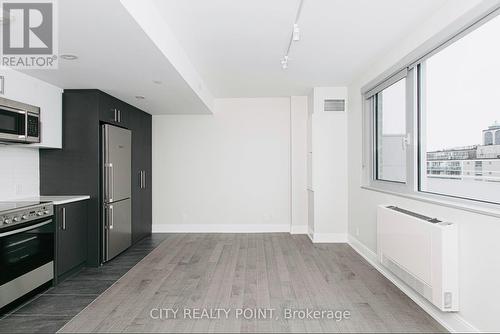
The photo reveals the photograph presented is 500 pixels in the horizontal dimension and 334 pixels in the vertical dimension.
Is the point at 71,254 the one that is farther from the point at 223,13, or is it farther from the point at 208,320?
the point at 223,13

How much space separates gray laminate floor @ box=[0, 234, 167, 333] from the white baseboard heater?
3.04 meters

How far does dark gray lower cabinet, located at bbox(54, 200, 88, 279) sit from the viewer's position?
338cm

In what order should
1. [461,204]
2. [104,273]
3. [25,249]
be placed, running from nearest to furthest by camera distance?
[461,204], [25,249], [104,273]

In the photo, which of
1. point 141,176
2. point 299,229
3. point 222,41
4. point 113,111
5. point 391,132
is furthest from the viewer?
point 299,229

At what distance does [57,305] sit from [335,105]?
463 centimetres

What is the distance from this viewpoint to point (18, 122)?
3125 millimetres

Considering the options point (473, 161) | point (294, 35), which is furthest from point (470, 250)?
point (294, 35)

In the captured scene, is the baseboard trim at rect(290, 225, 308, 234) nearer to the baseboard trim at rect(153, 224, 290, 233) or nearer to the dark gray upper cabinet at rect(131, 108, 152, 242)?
the baseboard trim at rect(153, 224, 290, 233)

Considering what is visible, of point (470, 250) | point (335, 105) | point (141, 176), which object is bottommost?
point (470, 250)

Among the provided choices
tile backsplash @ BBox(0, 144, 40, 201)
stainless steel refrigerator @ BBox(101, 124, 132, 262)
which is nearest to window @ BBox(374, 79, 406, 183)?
stainless steel refrigerator @ BBox(101, 124, 132, 262)

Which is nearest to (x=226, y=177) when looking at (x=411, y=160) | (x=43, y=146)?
(x=43, y=146)

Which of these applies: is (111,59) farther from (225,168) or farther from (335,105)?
(335,105)

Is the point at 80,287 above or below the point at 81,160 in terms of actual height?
below

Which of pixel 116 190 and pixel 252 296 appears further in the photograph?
pixel 116 190
